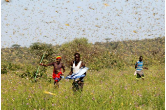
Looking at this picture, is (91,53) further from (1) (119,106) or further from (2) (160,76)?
(1) (119,106)

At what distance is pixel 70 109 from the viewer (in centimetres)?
471

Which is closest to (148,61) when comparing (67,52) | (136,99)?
(67,52)

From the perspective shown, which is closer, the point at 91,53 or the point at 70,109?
the point at 70,109

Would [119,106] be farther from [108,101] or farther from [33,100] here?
[33,100]

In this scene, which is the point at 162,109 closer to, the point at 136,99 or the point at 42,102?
the point at 136,99

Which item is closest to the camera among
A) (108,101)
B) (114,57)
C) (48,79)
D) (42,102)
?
(108,101)

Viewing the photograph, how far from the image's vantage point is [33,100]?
19.1 ft

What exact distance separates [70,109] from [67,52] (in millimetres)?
32320

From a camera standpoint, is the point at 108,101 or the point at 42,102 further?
the point at 42,102

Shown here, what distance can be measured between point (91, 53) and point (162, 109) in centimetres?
3109

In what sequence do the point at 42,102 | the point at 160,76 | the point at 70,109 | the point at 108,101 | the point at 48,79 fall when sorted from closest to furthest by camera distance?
the point at 70,109 < the point at 108,101 < the point at 42,102 < the point at 48,79 < the point at 160,76

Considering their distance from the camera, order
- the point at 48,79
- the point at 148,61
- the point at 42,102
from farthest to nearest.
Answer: the point at 148,61
the point at 48,79
the point at 42,102

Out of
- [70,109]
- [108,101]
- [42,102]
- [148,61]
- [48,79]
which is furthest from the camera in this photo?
[148,61]

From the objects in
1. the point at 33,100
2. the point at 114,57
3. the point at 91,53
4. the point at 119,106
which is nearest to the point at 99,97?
the point at 119,106
